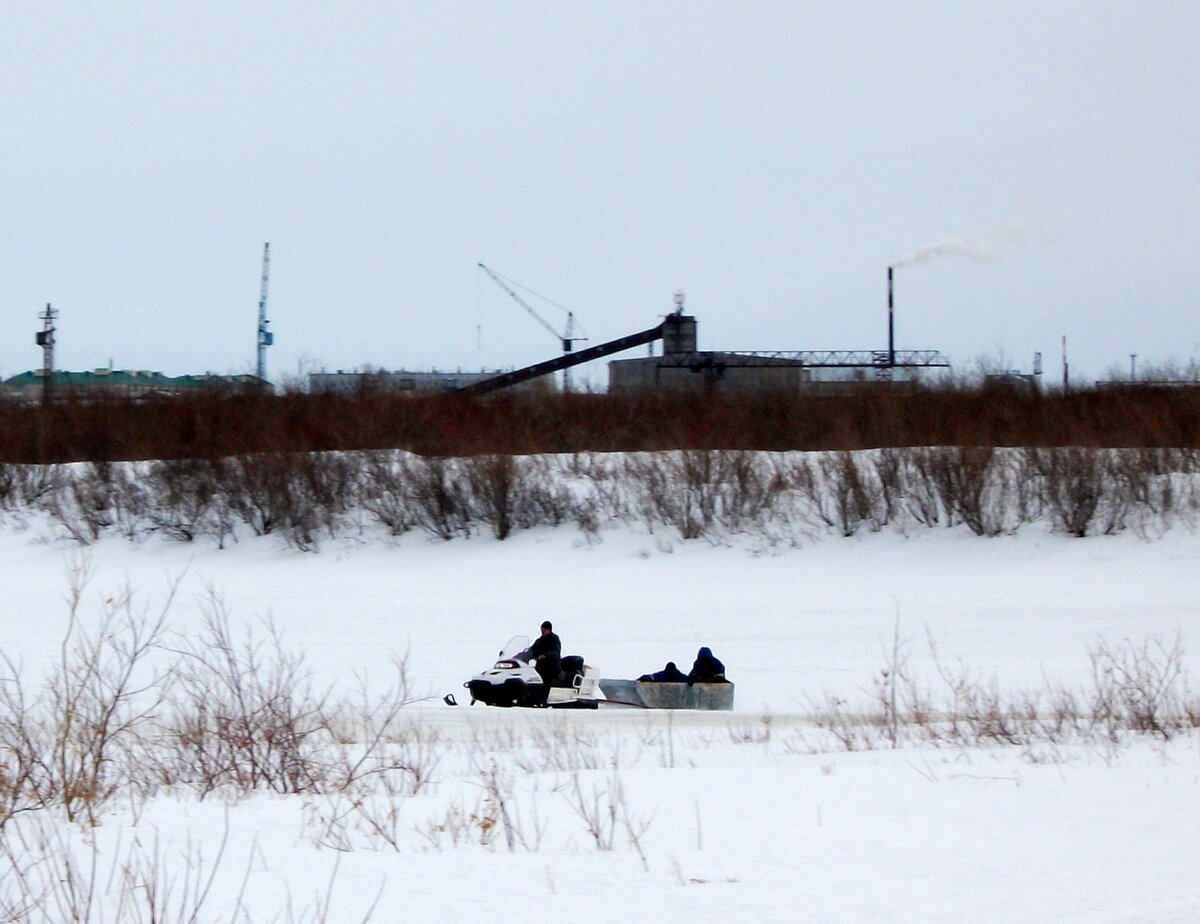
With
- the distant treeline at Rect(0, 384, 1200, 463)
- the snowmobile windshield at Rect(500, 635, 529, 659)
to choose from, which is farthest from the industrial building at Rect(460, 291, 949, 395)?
the snowmobile windshield at Rect(500, 635, 529, 659)

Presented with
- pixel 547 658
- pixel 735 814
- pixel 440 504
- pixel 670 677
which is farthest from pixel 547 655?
pixel 440 504

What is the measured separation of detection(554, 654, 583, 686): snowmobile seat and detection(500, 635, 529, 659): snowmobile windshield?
870 mm

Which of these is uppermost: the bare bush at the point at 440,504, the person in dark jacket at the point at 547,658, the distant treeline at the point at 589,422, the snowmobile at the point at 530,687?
the distant treeline at the point at 589,422

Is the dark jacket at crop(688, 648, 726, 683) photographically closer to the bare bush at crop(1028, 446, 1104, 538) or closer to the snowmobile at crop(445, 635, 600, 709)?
the snowmobile at crop(445, 635, 600, 709)

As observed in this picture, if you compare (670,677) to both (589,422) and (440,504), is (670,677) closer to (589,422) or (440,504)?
(440,504)

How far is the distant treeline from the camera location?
3875cm

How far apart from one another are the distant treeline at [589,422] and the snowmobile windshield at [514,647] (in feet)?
65.8

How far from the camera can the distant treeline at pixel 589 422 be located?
38.8 meters

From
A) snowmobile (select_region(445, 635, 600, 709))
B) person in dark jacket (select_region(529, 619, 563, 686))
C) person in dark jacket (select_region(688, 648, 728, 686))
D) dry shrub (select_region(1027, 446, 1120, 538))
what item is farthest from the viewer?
dry shrub (select_region(1027, 446, 1120, 538))

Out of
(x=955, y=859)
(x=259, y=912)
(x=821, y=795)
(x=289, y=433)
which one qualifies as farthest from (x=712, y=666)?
(x=289, y=433)

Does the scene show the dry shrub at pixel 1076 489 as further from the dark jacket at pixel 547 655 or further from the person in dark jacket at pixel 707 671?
the dark jacket at pixel 547 655

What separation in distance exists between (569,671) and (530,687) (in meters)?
0.63

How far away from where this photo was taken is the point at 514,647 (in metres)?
20.0

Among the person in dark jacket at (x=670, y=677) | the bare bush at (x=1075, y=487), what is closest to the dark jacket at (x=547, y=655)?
the person in dark jacket at (x=670, y=677)
